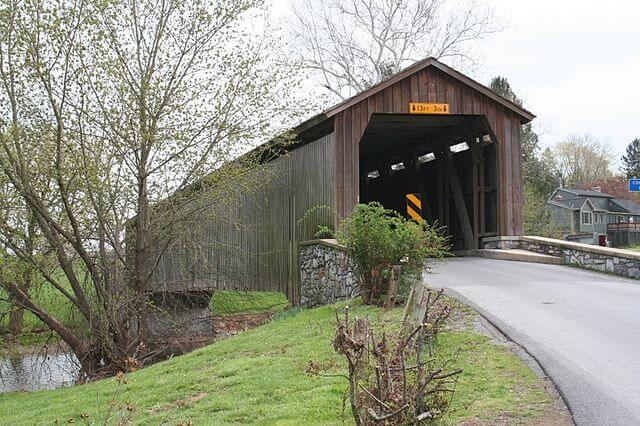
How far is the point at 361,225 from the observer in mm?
10516

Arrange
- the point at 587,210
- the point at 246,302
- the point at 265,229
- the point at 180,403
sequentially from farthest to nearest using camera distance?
1. the point at 587,210
2. the point at 246,302
3. the point at 265,229
4. the point at 180,403

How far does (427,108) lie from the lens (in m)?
15.6

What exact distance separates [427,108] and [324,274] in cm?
436

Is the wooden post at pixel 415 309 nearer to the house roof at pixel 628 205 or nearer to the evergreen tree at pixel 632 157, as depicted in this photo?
the house roof at pixel 628 205

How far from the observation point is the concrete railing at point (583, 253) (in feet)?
41.2

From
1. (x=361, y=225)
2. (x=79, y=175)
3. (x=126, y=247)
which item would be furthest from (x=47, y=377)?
(x=361, y=225)

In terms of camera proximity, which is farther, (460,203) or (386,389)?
(460,203)

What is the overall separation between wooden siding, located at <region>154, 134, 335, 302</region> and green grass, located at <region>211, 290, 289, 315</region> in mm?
639

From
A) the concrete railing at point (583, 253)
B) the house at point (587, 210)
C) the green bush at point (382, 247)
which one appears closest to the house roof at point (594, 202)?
the house at point (587, 210)

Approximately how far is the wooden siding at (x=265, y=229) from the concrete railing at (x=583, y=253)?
4383 mm

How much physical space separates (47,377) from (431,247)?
938cm

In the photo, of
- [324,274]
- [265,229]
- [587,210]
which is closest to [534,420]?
[324,274]

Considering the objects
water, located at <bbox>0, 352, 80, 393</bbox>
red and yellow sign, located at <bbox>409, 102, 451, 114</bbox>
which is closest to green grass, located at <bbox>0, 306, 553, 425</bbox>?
water, located at <bbox>0, 352, 80, 393</bbox>

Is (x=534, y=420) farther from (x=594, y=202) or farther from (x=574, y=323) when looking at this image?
(x=594, y=202)
